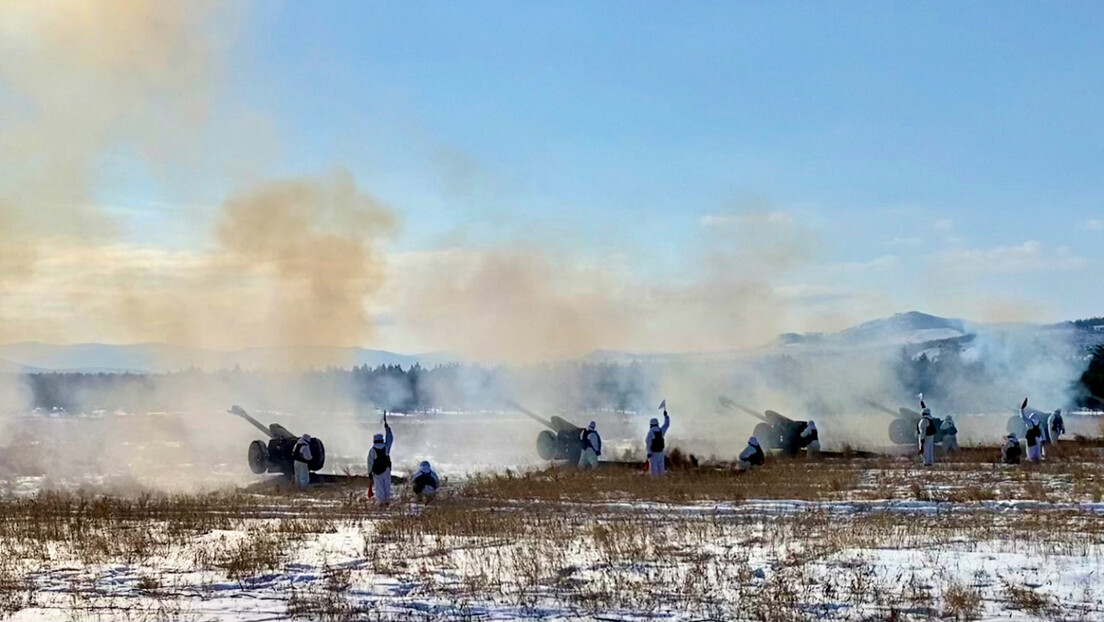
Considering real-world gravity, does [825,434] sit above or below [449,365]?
below

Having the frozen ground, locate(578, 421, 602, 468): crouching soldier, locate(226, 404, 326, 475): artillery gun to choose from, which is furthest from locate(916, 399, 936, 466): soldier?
locate(226, 404, 326, 475): artillery gun

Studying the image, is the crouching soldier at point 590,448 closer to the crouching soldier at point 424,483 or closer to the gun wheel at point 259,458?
the gun wheel at point 259,458

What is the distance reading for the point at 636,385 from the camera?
83.2 metres

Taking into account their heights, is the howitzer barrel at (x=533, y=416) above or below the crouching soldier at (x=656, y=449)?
above

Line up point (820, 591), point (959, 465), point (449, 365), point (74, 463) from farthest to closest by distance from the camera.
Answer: point (449, 365) < point (74, 463) < point (959, 465) < point (820, 591)

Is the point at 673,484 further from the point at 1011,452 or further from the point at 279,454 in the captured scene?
the point at 1011,452

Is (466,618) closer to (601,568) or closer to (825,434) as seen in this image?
(601,568)

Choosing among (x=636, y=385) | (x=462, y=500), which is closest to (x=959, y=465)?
(x=462, y=500)

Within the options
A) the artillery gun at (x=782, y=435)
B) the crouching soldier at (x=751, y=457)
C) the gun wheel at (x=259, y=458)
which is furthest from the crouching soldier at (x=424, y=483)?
the artillery gun at (x=782, y=435)

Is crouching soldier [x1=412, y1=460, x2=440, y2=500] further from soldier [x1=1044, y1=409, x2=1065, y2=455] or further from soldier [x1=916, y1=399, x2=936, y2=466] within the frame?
soldier [x1=1044, y1=409, x2=1065, y2=455]

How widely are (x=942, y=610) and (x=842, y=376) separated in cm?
5893

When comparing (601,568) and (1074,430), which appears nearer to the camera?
(601,568)

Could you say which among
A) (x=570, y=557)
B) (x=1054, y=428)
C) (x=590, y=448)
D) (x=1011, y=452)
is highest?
(x=590, y=448)

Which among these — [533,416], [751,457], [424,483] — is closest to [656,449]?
[751,457]
